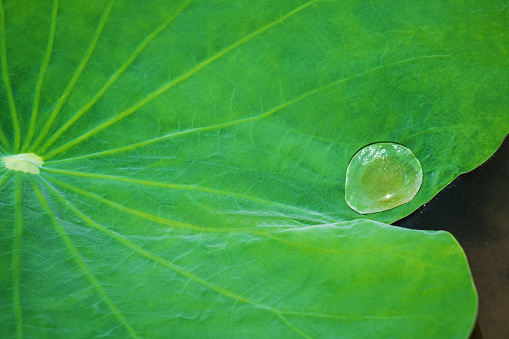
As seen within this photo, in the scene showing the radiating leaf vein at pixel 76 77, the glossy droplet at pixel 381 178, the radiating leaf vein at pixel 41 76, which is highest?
the radiating leaf vein at pixel 41 76

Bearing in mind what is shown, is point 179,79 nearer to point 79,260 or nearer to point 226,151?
point 226,151

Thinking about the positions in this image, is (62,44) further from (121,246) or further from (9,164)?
(121,246)

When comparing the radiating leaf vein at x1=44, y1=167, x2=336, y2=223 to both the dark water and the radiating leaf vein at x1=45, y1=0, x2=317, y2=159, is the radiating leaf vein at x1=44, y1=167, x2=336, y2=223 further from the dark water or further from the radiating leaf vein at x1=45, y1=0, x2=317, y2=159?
the dark water

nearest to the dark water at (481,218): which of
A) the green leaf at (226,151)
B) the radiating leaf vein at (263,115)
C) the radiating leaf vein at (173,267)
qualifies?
the green leaf at (226,151)

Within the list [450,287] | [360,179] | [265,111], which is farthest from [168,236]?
[450,287]

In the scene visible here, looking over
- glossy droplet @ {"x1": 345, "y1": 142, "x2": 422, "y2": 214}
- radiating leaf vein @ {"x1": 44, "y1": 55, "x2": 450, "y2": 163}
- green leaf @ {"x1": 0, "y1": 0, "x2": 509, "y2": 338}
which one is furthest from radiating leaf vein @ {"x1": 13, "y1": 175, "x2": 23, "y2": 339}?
glossy droplet @ {"x1": 345, "y1": 142, "x2": 422, "y2": 214}

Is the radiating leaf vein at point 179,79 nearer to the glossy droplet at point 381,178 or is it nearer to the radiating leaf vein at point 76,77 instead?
the radiating leaf vein at point 76,77
